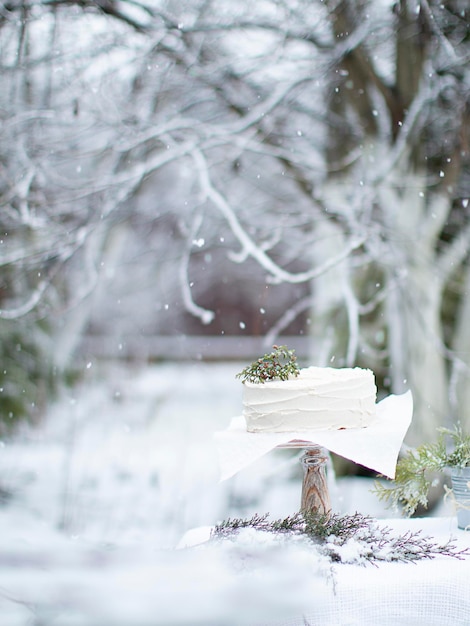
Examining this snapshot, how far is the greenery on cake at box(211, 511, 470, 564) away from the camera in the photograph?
3.09ft

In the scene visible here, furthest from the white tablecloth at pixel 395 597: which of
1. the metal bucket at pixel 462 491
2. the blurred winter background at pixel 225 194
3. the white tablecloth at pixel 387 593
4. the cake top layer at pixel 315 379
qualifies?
the blurred winter background at pixel 225 194

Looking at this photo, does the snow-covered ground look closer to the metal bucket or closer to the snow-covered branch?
the metal bucket

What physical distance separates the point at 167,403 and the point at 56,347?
2.79ft

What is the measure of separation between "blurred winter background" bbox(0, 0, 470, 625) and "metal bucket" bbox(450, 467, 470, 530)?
1233 millimetres

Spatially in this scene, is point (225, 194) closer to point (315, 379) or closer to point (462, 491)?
point (315, 379)

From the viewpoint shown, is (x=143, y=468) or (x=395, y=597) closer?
(x=395, y=597)

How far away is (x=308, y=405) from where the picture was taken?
3.51 ft

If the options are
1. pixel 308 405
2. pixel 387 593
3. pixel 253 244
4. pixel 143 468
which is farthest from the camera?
pixel 143 468

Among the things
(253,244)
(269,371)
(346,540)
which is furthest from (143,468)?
(346,540)

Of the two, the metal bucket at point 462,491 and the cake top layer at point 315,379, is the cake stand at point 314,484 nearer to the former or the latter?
the cake top layer at point 315,379

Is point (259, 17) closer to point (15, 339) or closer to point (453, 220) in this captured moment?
point (453, 220)

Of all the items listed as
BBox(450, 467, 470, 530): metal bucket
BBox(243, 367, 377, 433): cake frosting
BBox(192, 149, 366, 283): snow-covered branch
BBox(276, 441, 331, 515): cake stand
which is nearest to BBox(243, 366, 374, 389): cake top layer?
BBox(243, 367, 377, 433): cake frosting

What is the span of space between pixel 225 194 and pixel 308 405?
1.87 meters

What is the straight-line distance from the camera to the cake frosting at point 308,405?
1068 millimetres
